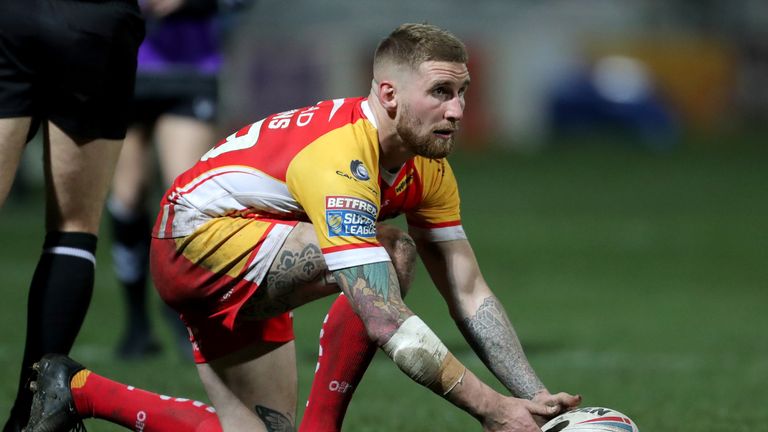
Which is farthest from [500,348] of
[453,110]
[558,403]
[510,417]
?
[453,110]

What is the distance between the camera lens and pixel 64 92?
3.95 metres

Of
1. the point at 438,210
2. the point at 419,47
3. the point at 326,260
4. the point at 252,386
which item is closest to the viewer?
the point at 326,260

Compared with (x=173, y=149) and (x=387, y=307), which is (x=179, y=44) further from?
(x=387, y=307)

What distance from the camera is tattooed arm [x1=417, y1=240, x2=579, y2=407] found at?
389cm

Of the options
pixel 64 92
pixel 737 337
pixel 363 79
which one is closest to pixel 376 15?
pixel 363 79

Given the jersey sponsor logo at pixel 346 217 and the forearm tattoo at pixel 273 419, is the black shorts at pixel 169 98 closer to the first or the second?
the forearm tattoo at pixel 273 419

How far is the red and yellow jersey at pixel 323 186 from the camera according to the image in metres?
3.46

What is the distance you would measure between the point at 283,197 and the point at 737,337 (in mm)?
3904

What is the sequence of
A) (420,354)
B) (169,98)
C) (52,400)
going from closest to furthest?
(420,354) → (52,400) → (169,98)

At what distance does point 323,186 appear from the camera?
11.4 ft

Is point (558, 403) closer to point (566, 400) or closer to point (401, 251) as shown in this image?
point (566, 400)

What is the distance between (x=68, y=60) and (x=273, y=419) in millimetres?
1318

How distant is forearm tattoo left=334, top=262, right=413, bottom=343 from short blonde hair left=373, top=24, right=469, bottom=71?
613 mm

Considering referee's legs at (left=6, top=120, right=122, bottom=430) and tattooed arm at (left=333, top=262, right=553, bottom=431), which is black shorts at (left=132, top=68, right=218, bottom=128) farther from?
tattooed arm at (left=333, top=262, right=553, bottom=431)
